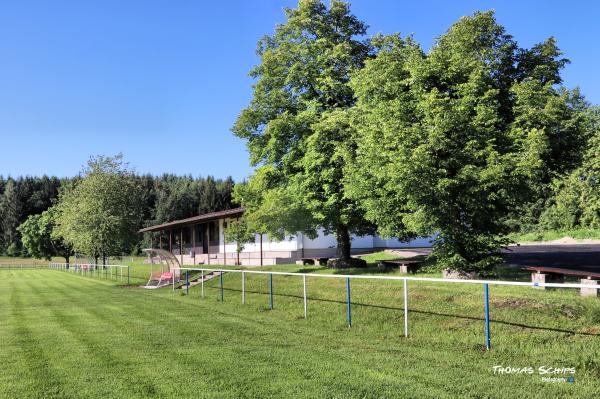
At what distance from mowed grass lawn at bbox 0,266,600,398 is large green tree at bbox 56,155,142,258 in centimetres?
2066

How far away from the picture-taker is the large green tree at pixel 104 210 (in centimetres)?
3712

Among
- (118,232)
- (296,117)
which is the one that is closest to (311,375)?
(296,117)

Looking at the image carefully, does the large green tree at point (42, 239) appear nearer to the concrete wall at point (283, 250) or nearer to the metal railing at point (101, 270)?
the metal railing at point (101, 270)

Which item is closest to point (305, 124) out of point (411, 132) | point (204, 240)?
point (411, 132)

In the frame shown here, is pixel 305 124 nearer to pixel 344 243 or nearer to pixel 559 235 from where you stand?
pixel 344 243

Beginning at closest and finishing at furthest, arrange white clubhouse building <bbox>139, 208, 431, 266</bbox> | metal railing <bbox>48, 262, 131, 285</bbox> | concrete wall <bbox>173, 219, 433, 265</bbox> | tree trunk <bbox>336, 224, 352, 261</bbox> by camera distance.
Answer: tree trunk <bbox>336, 224, 352, 261</bbox>, metal railing <bbox>48, 262, 131, 285</bbox>, white clubhouse building <bbox>139, 208, 431, 266</bbox>, concrete wall <bbox>173, 219, 433, 265</bbox>

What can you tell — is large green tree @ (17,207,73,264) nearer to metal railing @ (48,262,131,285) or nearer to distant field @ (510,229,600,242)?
metal railing @ (48,262,131,285)

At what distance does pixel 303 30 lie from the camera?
1072 inches

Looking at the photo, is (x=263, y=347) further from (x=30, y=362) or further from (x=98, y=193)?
(x=98, y=193)

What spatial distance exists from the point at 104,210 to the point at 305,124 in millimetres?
19422

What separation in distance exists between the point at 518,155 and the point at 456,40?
5592 millimetres

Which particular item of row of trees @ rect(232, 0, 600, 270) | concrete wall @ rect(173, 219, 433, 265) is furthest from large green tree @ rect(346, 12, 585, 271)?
concrete wall @ rect(173, 219, 433, 265)

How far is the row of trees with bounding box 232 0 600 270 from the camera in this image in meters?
16.7

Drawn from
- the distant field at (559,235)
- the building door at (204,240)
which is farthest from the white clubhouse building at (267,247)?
the distant field at (559,235)
